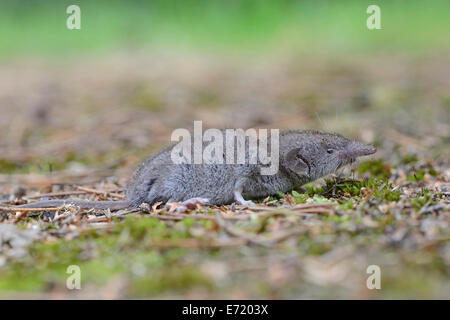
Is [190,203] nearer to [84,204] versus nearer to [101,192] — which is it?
[84,204]

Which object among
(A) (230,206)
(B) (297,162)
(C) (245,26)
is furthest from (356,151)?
(C) (245,26)

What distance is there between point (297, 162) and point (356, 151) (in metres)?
0.56

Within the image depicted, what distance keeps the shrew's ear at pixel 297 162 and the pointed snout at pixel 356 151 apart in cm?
35

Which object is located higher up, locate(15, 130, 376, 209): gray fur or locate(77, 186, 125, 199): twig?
locate(15, 130, 376, 209): gray fur

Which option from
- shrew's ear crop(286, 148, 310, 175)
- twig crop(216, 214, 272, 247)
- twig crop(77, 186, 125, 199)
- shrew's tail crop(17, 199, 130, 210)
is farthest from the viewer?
twig crop(77, 186, 125, 199)

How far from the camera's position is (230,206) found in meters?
4.87

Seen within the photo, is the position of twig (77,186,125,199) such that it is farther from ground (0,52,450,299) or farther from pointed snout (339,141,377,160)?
pointed snout (339,141,377,160)

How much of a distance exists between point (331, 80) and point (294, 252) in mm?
8399

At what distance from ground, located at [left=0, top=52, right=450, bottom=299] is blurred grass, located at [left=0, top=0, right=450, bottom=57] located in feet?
4.15

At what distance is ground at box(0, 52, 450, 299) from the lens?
10.6ft

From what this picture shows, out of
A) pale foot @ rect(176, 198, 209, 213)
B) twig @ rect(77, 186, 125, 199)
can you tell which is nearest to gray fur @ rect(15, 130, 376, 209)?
pale foot @ rect(176, 198, 209, 213)

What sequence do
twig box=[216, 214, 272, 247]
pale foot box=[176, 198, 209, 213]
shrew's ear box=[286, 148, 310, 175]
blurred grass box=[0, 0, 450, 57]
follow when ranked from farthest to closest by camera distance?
blurred grass box=[0, 0, 450, 57] < shrew's ear box=[286, 148, 310, 175] < pale foot box=[176, 198, 209, 213] < twig box=[216, 214, 272, 247]
